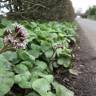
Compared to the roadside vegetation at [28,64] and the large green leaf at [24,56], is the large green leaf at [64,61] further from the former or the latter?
the large green leaf at [24,56]

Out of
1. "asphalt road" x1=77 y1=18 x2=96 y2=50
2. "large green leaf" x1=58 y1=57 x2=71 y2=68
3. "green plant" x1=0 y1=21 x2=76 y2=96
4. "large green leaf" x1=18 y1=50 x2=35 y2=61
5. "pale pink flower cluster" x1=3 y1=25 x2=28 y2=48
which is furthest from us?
"asphalt road" x1=77 y1=18 x2=96 y2=50

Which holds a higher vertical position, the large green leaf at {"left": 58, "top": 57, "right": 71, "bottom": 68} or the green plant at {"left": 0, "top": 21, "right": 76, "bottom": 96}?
the green plant at {"left": 0, "top": 21, "right": 76, "bottom": 96}

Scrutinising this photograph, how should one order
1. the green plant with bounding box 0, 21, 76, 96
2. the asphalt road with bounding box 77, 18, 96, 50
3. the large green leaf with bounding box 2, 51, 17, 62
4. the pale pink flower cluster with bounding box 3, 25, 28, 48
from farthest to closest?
the asphalt road with bounding box 77, 18, 96, 50, the large green leaf with bounding box 2, 51, 17, 62, the green plant with bounding box 0, 21, 76, 96, the pale pink flower cluster with bounding box 3, 25, 28, 48

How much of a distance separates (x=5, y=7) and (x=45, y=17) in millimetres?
4462

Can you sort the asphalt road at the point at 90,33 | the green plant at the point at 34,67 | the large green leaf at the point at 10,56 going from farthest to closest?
1. the asphalt road at the point at 90,33
2. the large green leaf at the point at 10,56
3. the green plant at the point at 34,67

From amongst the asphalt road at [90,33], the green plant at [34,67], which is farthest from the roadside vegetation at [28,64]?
the asphalt road at [90,33]

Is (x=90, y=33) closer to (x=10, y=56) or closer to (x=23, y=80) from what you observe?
(x=10, y=56)

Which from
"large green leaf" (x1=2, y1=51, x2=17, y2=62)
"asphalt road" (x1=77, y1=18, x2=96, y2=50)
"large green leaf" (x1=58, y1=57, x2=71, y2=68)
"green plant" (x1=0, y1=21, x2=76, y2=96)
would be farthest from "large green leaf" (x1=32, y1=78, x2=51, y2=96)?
"asphalt road" (x1=77, y1=18, x2=96, y2=50)

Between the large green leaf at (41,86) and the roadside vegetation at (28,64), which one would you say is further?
the large green leaf at (41,86)

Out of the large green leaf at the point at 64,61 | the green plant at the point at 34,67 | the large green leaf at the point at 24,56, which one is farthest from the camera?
the large green leaf at the point at 64,61

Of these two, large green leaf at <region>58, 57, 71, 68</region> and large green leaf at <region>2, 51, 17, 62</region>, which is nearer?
large green leaf at <region>2, 51, 17, 62</region>

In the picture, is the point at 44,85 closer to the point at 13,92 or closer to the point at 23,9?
the point at 13,92

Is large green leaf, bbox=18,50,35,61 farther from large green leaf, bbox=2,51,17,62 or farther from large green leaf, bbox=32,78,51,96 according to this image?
large green leaf, bbox=32,78,51,96

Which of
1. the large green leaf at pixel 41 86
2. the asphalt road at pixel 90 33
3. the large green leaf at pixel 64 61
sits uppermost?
the large green leaf at pixel 41 86
